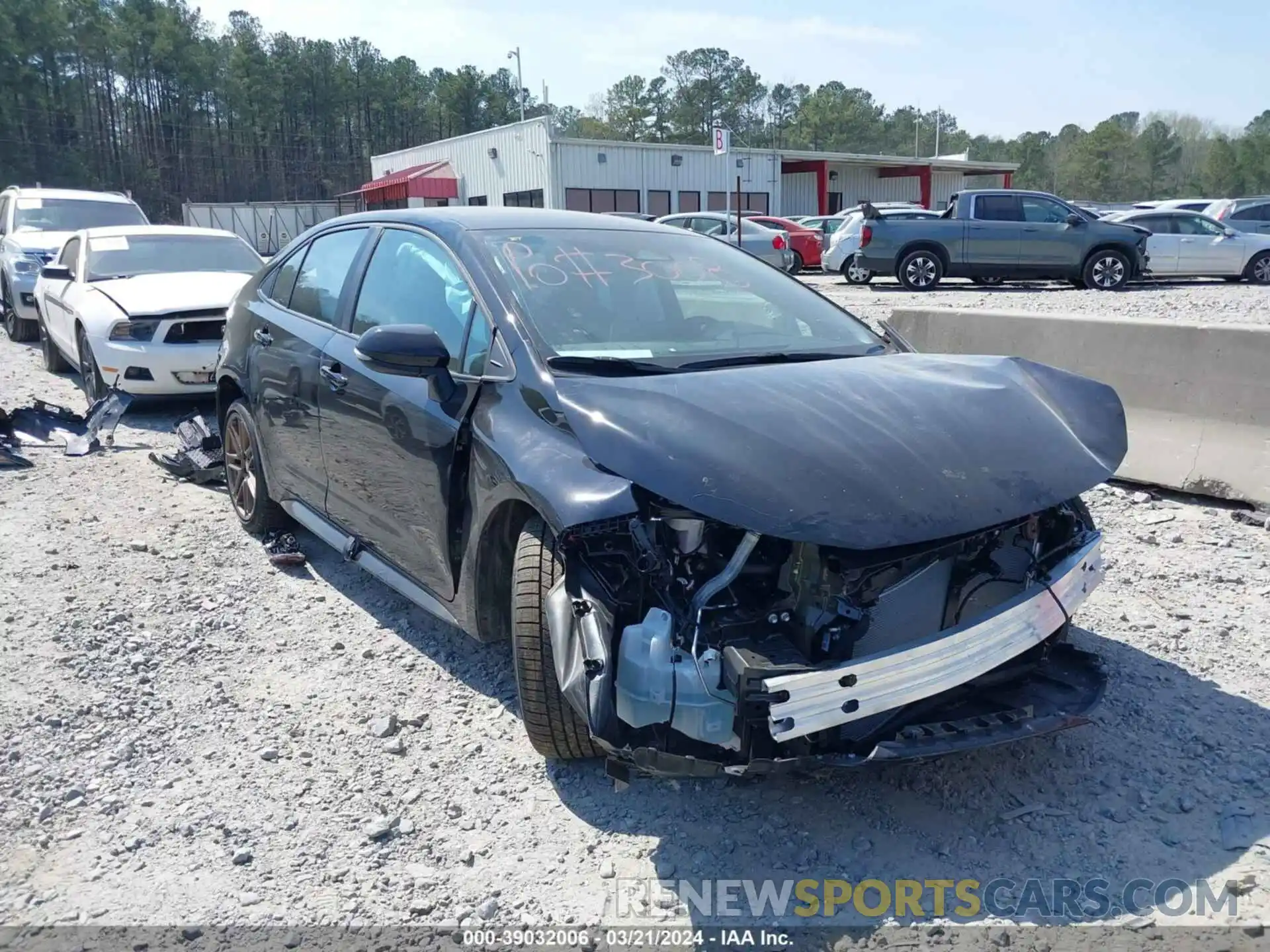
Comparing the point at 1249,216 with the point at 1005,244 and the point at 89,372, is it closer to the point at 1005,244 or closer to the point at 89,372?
the point at 1005,244

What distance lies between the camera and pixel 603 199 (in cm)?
3756

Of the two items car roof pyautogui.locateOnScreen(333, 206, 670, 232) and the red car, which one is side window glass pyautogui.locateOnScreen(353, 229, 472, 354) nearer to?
car roof pyautogui.locateOnScreen(333, 206, 670, 232)

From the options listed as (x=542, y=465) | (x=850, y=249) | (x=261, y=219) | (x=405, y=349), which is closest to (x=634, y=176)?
(x=261, y=219)

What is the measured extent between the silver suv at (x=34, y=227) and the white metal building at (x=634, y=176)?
65.2ft

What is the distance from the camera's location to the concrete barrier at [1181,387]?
5.22m

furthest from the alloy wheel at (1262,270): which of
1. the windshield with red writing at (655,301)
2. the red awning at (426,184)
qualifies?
the red awning at (426,184)

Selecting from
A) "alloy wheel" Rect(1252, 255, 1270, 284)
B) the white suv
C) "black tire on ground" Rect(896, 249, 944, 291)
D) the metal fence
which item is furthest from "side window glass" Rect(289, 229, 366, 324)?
the metal fence

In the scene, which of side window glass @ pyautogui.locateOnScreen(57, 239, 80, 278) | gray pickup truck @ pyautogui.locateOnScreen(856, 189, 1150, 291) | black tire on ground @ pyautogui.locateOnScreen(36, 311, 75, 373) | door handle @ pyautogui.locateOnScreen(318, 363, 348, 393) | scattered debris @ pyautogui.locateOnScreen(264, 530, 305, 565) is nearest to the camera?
door handle @ pyautogui.locateOnScreen(318, 363, 348, 393)

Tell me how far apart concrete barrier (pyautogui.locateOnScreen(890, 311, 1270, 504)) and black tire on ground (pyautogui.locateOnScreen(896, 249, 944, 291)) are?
1128 cm

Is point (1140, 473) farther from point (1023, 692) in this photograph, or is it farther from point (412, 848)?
point (412, 848)

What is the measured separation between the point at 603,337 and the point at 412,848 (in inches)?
69.0

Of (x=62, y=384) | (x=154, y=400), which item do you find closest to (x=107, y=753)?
(x=154, y=400)

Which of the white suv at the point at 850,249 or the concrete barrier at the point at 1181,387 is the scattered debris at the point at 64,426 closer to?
the concrete barrier at the point at 1181,387

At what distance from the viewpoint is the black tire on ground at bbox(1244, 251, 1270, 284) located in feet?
60.2
